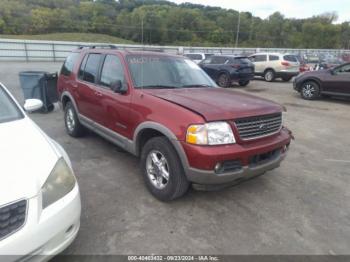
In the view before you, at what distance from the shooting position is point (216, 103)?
325cm

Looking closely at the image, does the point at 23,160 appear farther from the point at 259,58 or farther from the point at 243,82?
the point at 259,58

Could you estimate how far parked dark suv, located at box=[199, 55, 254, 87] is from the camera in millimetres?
13953

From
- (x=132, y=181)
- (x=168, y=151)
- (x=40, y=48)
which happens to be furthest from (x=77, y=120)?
(x=40, y=48)

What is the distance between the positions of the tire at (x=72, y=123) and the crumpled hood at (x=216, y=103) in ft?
7.68

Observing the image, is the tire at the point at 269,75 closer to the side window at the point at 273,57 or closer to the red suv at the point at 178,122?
the side window at the point at 273,57

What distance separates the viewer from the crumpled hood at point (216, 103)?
2.98 metres

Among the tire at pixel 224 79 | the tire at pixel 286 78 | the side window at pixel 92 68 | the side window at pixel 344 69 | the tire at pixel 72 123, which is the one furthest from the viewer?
the tire at pixel 286 78

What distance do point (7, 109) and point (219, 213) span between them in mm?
2560

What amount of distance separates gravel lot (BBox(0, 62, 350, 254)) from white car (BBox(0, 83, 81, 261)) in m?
0.60

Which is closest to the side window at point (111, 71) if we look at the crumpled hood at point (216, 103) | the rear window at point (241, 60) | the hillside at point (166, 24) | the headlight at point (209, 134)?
the crumpled hood at point (216, 103)

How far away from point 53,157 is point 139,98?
4.97ft

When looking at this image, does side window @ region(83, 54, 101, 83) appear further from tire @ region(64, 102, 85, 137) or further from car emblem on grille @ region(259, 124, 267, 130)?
car emblem on grille @ region(259, 124, 267, 130)

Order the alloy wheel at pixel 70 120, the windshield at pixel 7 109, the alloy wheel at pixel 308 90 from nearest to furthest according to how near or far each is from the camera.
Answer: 1. the windshield at pixel 7 109
2. the alloy wheel at pixel 70 120
3. the alloy wheel at pixel 308 90

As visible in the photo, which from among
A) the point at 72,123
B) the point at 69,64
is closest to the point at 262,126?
the point at 72,123
